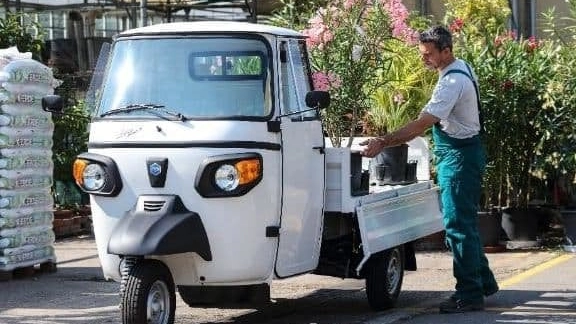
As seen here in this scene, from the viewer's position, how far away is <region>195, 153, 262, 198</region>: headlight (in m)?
7.07

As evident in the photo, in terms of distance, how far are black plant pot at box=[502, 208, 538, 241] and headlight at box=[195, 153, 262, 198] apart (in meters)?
6.11

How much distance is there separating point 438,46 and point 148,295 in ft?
9.20

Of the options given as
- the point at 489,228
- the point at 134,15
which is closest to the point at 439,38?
the point at 489,228

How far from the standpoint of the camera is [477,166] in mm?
8211

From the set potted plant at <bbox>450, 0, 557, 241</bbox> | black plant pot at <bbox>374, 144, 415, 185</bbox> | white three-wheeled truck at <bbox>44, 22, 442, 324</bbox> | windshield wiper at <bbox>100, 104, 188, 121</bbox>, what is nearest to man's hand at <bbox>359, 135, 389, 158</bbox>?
white three-wheeled truck at <bbox>44, 22, 442, 324</bbox>

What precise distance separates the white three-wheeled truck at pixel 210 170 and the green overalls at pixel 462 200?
56 centimetres

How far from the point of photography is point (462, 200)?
322 inches

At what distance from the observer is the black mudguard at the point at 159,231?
22.2 ft

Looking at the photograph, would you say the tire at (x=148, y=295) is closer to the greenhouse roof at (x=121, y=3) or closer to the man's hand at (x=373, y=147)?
the man's hand at (x=373, y=147)


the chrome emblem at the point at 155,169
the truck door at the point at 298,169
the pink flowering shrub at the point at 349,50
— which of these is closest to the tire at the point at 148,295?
the chrome emblem at the point at 155,169

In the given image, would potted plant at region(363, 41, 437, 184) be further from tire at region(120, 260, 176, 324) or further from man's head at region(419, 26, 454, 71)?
tire at region(120, 260, 176, 324)

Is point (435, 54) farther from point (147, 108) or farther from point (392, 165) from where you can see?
point (147, 108)

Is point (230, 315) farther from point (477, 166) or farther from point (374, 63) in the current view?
point (374, 63)

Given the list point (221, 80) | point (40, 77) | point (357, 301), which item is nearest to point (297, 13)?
point (40, 77)
